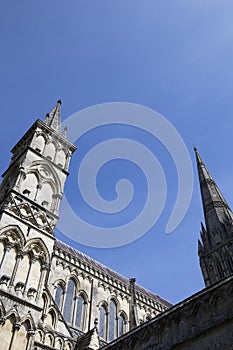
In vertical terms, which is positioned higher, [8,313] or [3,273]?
[3,273]

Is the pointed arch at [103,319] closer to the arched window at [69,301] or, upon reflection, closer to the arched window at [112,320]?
the arched window at [112,320]

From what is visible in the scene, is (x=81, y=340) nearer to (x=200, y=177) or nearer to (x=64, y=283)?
(x=64, y=283)

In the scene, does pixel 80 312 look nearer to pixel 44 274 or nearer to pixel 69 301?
pixel 69 301

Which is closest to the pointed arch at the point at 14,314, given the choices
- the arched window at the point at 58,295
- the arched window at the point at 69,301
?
the arched window at the point at 58,295

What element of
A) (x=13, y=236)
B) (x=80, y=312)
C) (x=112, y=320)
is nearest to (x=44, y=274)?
(x=13, y=236)

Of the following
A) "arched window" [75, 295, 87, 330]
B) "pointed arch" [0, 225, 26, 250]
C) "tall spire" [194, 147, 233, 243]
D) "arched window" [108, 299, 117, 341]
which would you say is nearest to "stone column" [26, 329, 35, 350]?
"pointed arch" [0, 225, 26, 250]

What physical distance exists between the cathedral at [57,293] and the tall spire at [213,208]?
21.3 metres

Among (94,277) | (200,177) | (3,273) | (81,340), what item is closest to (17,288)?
(3,273)

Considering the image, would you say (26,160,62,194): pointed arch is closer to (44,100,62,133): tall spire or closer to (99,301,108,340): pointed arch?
(44,100,62,133): tall spire

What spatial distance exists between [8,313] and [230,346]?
971cm

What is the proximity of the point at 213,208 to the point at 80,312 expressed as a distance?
35.1 metres

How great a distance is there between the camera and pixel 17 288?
14398mm

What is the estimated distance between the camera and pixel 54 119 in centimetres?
2558

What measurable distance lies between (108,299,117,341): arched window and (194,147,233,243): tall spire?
26103 millimetres
